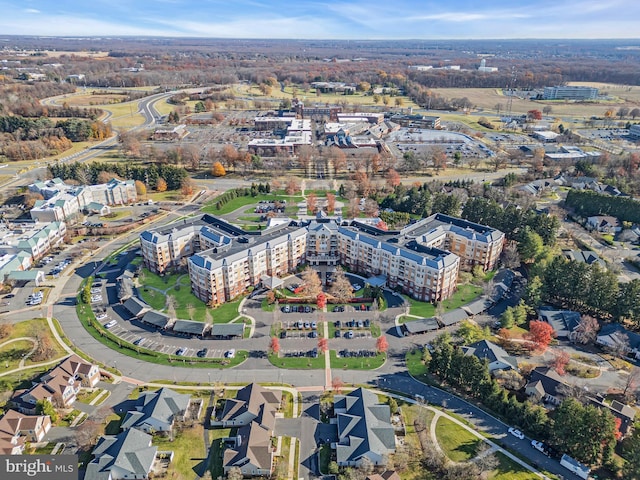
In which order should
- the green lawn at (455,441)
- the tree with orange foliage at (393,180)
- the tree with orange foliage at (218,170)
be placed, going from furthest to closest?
1. the tree with orange foliage at (218,170)
2. the tree with orange foliage at (393,180)
3. the green lawn at (455,441)

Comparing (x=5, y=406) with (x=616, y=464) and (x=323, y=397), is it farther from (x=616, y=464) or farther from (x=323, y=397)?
(x=616, y=464)

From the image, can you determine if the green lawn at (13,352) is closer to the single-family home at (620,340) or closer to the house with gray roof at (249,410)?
the house with gray roof at (249,410)

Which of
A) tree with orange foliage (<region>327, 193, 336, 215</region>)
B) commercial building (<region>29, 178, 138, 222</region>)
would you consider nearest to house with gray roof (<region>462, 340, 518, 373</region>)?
tree with orange foliage (<region>327, 193, 336, 215</region>)

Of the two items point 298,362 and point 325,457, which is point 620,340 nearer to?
point 325,457

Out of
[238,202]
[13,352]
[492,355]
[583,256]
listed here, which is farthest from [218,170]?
[492,355]

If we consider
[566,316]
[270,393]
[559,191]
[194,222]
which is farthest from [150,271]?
[559,191]

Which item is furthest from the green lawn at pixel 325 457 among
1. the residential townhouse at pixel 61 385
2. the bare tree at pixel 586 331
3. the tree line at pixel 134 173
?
the tree line at pixel 134 173
